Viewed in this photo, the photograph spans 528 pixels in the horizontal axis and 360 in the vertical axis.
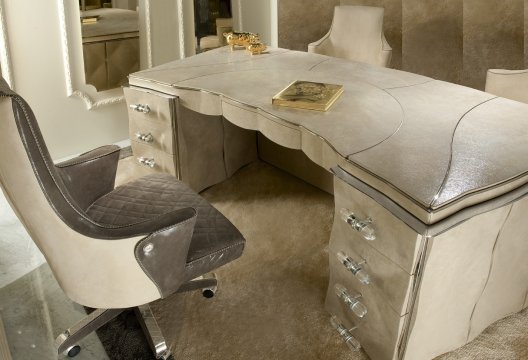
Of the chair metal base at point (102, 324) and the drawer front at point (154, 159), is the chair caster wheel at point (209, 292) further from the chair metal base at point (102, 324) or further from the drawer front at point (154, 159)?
the drawer front at point (154, 159)

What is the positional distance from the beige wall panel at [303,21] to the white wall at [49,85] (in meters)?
1.47

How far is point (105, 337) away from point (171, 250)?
637 millimetres

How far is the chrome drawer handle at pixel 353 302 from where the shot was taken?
1693mm

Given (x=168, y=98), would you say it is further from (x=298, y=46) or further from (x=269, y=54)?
(x=298, y=46)

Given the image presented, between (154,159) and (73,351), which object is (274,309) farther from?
(154,159)

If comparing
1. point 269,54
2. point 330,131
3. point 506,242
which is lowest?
point 506,242

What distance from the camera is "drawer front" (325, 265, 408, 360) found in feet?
5.30

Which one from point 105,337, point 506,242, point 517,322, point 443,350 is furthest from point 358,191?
point 105,337

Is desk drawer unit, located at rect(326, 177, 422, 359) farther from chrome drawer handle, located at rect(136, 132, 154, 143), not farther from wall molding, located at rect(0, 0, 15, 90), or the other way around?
wall molding, located at rect(0, 0, 15, 90)

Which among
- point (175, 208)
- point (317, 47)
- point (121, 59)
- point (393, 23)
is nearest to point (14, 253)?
point (175, 208)

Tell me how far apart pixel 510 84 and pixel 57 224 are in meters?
2.12

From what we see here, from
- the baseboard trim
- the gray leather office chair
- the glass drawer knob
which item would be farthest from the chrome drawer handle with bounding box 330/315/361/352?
the baseboard trim

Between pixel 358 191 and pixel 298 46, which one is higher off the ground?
pixel 298 46

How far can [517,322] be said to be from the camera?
195 centimetres
